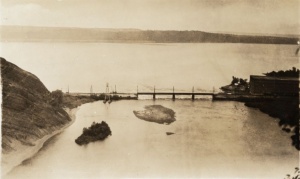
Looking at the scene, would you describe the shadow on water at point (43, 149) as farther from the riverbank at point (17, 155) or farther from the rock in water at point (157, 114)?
the rock in water at point (157, 114)

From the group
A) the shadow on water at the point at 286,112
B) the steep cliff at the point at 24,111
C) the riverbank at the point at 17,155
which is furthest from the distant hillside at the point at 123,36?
the riverbank at the point at 17,155

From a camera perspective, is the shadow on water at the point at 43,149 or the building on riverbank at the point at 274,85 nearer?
the shadow on water at the point at 43,149

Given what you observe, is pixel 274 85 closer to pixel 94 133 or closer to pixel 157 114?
pixel 157 114

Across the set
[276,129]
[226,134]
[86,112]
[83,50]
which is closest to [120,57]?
[83,50]

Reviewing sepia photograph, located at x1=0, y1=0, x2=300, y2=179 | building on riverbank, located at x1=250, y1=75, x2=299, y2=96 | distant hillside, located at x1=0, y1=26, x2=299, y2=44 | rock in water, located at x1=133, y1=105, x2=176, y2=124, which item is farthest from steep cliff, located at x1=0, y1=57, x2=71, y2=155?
building on riverbank, located at x1=250, y1=75, x2=299, y2=96

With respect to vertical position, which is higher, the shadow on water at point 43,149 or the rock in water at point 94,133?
the rock in water at point 94,133

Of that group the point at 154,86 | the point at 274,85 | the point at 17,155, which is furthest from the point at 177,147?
the point at 17,155
